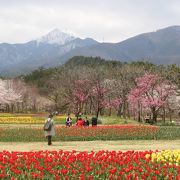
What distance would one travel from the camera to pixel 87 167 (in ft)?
40.3

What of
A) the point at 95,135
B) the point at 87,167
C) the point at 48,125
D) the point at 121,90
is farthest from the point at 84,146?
the point at 121,90

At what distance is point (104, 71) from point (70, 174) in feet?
215

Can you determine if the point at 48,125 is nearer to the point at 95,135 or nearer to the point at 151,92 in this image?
the point at 95,135

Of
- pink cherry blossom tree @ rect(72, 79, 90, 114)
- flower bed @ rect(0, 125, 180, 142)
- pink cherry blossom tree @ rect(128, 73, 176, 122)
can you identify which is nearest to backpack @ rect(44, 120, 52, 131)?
flower bed @ rect(0, 125, 180, 142)

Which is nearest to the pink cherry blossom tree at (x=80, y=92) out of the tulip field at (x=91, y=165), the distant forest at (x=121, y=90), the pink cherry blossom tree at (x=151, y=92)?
the distant forest at (x=121, y=90)

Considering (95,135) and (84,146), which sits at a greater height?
(95,135)

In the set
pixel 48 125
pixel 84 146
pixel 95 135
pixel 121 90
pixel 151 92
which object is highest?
pixel 121 90

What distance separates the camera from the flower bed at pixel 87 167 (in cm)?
1188

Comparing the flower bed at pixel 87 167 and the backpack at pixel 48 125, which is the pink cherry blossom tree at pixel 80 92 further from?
the flower bed at pixel 87 167

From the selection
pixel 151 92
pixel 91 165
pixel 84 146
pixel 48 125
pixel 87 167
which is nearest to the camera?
pixel 87 167

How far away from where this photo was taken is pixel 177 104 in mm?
69938

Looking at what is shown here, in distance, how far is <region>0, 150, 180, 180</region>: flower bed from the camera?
11875mm

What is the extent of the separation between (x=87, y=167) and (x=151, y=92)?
49.9 m

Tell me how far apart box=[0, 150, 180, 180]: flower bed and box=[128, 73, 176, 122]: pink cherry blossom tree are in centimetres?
4286
